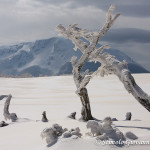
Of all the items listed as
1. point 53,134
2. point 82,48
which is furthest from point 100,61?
point 53,134

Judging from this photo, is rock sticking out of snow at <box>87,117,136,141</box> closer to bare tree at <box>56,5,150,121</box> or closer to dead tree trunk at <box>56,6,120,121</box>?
bare tree at <box>56,5,150,121</box>

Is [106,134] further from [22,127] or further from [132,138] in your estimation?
[22,127]

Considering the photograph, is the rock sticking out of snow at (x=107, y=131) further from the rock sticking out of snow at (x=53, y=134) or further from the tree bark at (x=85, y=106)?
the tree bark at (x=85, y=106)

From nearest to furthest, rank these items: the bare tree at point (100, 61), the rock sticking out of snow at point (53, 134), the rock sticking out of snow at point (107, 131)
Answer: the rock sticking out of snow at point (107, 131)
the rock sticking out of snow at point (53, 134)
the bare tree at point (100, 61)

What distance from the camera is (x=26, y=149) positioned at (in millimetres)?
7352

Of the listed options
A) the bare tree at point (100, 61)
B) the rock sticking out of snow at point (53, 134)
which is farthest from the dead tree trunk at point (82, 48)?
the rock sticking out of snow at point (53, 134)

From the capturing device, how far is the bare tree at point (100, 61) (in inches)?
360

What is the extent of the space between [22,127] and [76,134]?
4372mm

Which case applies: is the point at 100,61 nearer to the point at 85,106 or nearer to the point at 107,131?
the point at 85,106

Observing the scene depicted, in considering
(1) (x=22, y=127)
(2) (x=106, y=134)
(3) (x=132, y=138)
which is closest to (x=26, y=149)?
(2) (x=106, y=134)

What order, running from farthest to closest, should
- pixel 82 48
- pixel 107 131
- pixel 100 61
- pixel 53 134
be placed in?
pixel 82 48 → pixel 100 61 → pixel 53 134 → pixel 107 131

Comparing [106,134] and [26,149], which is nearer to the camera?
[106,134]

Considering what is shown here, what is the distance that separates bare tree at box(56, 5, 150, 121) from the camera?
916 centimetres

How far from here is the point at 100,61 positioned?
33.2 feet
